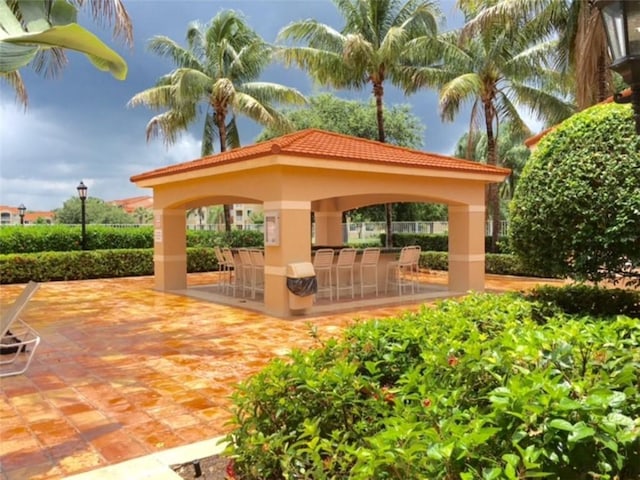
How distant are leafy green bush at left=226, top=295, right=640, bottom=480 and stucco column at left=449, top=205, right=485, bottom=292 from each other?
32.7ft

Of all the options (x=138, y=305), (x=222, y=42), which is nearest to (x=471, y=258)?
(x=138, y=305)

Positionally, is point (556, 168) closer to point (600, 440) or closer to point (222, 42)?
point (600, 440)

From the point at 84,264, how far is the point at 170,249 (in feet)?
17.6

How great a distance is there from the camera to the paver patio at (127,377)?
177 inches

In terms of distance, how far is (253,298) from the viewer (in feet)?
44.0

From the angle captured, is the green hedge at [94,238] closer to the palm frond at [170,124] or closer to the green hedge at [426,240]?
the palm frond at [170,124]

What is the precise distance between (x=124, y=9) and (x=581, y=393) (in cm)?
1273

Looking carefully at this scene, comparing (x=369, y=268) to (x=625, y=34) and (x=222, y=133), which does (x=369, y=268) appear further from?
(x=222, y=133)

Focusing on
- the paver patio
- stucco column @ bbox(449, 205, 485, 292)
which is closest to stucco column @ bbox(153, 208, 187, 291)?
the paver patio

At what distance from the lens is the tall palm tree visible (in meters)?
18.1

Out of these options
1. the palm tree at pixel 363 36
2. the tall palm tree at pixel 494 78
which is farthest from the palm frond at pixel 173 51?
the tall palm tree at pixel 494 78

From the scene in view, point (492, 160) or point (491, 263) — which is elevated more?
point (492, 160)

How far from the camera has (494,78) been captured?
19188 mm

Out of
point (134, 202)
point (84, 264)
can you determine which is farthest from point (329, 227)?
point (134, 202)
